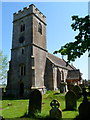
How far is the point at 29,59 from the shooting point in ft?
70.7

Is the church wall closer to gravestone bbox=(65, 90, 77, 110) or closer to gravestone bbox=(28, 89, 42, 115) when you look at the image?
gravestone bbox=(65, 90, 77, 110)

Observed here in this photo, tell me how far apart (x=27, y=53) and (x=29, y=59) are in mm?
1273

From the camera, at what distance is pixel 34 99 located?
8562 millimetres

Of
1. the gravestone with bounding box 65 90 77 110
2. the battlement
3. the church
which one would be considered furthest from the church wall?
the gravestone with bounding box 65 90 77 110

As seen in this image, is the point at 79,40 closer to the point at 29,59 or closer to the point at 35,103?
the point at 35,103

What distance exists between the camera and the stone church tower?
21172 millimetres

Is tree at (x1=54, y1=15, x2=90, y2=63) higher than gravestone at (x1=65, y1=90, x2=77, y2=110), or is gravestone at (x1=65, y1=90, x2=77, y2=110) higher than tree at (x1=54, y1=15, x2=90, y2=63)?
tree at (x1=54, y1=15, x2=90, y2=63)

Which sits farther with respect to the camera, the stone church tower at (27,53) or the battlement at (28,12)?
the battlement at (28,12)

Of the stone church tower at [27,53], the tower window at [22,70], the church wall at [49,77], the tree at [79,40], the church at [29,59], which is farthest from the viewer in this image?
the church wall at [49,77]

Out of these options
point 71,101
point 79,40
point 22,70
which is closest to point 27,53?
point 22,70

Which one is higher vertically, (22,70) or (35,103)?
(22,70)

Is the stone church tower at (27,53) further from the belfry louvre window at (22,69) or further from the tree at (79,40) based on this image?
the tree at (79,40)

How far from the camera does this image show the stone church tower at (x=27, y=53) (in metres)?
21.2

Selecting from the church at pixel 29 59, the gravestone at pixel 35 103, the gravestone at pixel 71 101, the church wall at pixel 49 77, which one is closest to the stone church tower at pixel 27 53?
the church at pixel 29 59
